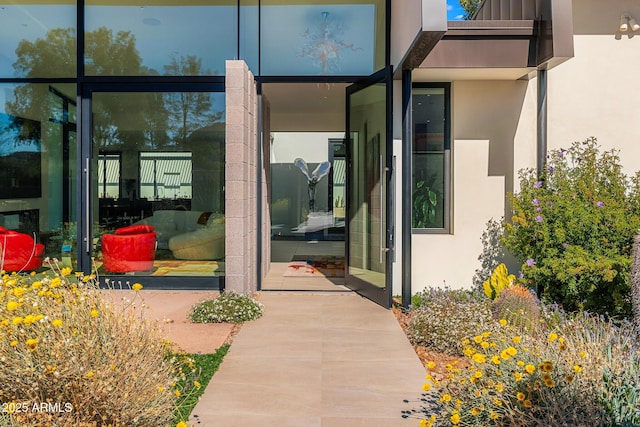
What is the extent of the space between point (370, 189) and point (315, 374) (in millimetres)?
3128

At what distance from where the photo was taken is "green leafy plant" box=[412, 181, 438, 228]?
6535 mm

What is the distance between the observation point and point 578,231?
5234 mm

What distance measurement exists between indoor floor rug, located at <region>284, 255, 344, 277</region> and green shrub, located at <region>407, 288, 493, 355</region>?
3383 mm

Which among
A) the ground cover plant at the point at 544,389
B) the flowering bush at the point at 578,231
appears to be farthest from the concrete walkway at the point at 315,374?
the flowering bush at the point at 578,231

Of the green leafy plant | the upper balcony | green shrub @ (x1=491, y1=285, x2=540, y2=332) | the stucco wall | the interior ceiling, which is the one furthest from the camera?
the interior ceiling

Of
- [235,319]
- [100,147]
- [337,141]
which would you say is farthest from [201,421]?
[337,141]

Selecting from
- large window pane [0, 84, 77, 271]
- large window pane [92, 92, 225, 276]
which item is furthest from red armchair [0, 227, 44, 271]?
large window pane [92, 92, 225, 276]

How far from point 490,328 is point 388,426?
1.70 metres

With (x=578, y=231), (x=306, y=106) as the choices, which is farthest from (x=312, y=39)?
(x=578, y=231)

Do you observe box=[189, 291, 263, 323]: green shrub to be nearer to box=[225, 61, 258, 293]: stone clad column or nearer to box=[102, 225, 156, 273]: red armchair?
box=[225, 61, 258, 293]: stone clad column

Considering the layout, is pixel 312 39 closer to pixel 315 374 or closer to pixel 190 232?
pixel 190 232

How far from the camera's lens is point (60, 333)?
243 cm

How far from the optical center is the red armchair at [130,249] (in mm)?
6863

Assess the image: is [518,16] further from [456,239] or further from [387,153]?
[456,239]
